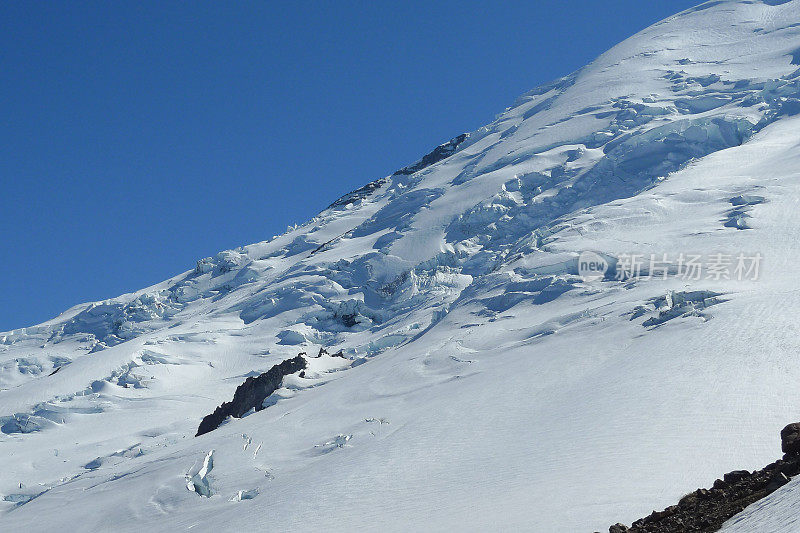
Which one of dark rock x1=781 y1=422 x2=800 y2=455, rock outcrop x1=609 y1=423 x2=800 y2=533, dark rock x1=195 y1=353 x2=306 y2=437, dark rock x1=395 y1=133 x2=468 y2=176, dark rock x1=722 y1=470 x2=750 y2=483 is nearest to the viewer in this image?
rock outcrop x1=609 y1=423 x2=800 y2=533

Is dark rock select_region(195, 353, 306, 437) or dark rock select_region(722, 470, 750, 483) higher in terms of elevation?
dark rock select_region(195, 353, 306, 437)

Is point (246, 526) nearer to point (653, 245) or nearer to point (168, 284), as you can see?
point (653, 245)

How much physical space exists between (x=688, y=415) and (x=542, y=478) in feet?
15.0

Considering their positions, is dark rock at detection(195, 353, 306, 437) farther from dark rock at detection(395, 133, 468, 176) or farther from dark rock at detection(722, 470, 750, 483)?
dark rock at detection(395, 133, 468, 176)

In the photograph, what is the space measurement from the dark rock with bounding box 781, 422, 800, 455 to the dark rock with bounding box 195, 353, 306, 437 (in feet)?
122

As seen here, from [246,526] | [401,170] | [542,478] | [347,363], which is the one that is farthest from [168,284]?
[542,478]

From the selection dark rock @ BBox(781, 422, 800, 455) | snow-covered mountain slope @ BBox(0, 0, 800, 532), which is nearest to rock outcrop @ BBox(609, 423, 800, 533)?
dark rock @ BBox(781, 422, 800, 455)

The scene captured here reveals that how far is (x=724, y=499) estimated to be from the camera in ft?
42.9

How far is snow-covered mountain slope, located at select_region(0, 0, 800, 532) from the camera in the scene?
22906 mm

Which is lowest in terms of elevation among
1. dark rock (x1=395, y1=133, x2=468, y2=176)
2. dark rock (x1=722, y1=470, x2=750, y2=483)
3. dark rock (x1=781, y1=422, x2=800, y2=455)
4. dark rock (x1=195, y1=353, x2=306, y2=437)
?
dark rock (x1=722, y1=470, x2=750, y2=483)

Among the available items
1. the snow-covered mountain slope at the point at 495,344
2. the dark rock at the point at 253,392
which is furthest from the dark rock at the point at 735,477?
the dark rock at the point at 253,392

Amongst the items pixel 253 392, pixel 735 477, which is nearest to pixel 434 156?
pixel 253 392

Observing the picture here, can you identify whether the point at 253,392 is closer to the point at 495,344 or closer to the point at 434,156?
the point at 495,344

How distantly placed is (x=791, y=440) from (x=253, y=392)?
39.5 m
